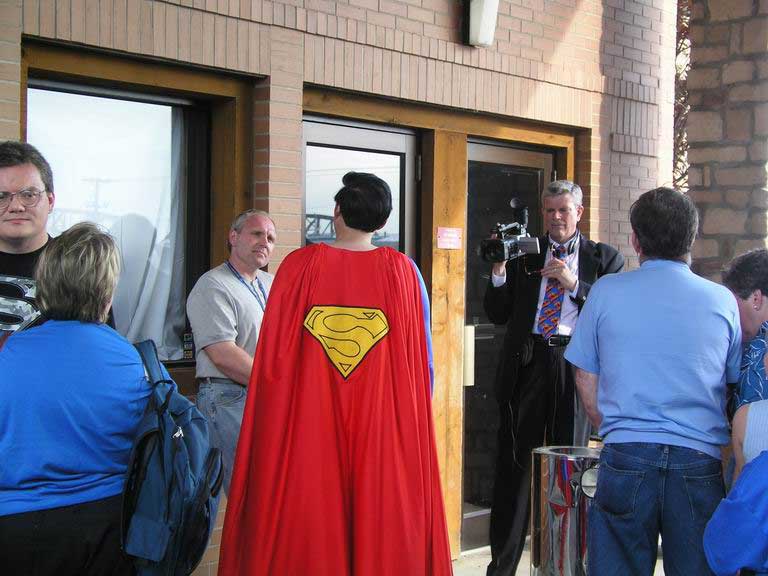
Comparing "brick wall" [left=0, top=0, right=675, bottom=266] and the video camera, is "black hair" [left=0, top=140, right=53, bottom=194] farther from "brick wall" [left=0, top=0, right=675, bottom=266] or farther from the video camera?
the video camera

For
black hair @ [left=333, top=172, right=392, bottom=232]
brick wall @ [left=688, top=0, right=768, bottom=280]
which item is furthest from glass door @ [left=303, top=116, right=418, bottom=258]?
brick wall @ [left=688, top=0, right=768, bottom=280]

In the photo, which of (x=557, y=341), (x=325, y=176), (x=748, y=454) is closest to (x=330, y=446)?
(x=748, y=454)

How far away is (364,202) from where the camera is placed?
12.6 feet

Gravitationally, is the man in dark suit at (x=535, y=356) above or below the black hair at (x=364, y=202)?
below

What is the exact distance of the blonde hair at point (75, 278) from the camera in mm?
2791

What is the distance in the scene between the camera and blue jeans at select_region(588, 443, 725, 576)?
3.31 metres

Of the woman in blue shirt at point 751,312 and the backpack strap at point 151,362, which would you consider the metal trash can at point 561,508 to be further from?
the backpack strap at point 151,362

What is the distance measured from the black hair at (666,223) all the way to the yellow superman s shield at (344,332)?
1019 millimetres

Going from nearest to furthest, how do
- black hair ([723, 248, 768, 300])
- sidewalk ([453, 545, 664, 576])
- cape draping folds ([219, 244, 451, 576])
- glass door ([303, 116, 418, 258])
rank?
black hair ([723, 248, 768, 300])
cape draping folds ([219, 244, 451, 576])
glass door ([303, 116, 418, 258])
sidewalk ([453, 545, 664, 576])

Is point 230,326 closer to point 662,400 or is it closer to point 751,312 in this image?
point 662,400

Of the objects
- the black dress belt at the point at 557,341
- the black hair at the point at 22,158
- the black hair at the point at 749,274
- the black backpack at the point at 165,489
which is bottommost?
the black backpack at the point at 165,489

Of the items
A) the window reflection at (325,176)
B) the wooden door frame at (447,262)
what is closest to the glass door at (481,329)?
the wooden door frame at (447,262)

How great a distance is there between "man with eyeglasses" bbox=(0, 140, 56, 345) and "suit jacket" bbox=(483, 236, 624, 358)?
8.14ft

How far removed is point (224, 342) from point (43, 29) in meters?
1.47
